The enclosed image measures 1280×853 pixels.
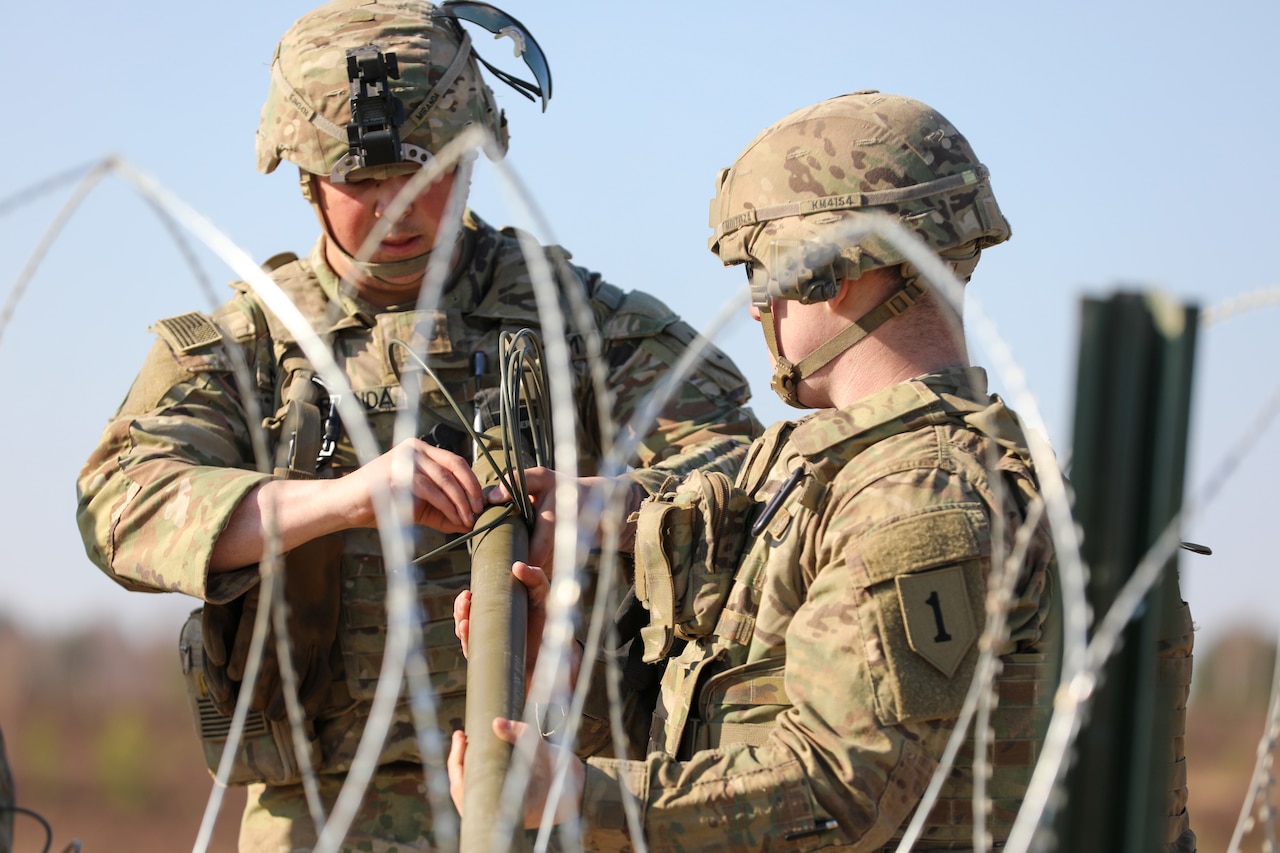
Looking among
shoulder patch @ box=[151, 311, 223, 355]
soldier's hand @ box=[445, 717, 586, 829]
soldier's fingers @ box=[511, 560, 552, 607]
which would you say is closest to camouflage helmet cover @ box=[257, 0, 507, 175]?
shoulder patch @ box=[151, 311, 223, 355]

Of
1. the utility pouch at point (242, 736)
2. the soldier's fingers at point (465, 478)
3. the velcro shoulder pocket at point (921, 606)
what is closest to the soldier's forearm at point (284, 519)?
the soldier's fingers at point (465, 478)

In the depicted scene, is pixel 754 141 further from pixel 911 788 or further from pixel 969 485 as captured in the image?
pixel 911 788

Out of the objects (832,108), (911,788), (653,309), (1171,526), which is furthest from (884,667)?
(653,309)

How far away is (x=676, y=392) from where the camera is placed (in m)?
5.99

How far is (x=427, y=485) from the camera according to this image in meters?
4.61

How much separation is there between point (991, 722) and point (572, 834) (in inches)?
40.0

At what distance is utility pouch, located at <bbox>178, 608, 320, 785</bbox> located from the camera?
568 cm

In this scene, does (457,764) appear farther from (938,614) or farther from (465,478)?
(938,614)

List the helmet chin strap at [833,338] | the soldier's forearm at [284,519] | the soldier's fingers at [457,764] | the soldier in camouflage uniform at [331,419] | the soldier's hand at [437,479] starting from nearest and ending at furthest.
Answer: the soldier's fingers at [457,764] < the helmet chin strap at [833,338] < the soldier's hand at [437,479] < the soldier's forearm at [284,519] < the soldier in camouflage uniform at [331,419]

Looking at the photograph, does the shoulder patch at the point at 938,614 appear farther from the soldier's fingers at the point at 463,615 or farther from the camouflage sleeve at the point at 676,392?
the camouflage sleeve at the point at 676,392

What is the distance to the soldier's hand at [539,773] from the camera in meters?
3.54

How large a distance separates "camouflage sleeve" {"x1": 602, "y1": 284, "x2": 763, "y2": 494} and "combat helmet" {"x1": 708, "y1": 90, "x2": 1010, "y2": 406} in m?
1.62

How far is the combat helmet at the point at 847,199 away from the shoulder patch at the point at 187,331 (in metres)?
2.37

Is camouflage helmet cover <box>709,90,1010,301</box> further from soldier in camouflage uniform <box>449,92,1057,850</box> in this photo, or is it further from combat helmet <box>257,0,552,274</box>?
combat helmet <box>257,0,552,274</box>
